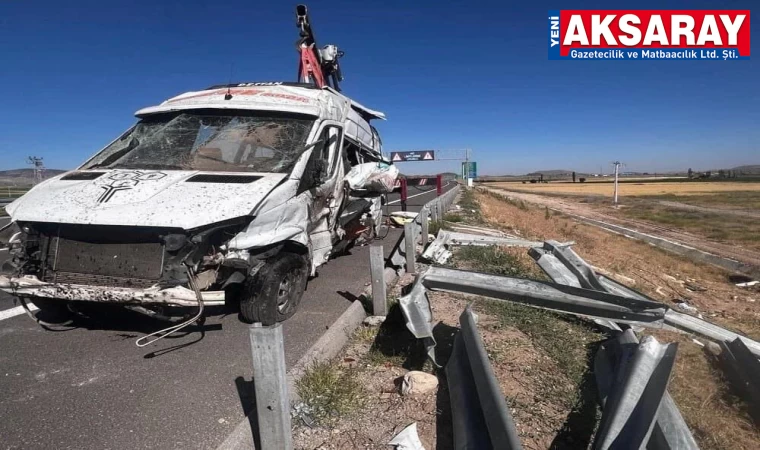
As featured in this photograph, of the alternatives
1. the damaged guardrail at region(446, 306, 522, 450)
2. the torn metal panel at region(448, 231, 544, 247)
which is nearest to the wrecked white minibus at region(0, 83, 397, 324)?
the damaged guardrail at region(446, 306, 522, 450)

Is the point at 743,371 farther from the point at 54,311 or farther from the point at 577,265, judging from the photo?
the point at 54,311

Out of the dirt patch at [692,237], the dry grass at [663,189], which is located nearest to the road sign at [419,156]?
the dry grass at [663,189]

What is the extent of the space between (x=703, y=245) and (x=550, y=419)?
759 inches

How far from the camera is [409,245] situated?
6543 mm

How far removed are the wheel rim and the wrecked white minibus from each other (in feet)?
0.06

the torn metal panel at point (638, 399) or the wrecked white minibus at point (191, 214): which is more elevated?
the wrecked white minibus at point (191, 214)

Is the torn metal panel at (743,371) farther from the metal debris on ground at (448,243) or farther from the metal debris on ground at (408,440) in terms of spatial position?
the metal debris on ground at (448,243)

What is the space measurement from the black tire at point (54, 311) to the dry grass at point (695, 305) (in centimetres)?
571

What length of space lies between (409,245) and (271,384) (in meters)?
4.31

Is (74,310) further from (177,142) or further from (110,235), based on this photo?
(177,142)

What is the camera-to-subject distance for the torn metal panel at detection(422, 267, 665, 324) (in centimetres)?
356

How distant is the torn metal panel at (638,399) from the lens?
2.23 m

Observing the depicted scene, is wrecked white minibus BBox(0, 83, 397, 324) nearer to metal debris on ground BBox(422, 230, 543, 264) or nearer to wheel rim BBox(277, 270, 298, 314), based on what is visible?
wheel rim BBox(277, 270, 298, 314)

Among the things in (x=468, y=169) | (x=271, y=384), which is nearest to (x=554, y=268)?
(x=271, y=384)
